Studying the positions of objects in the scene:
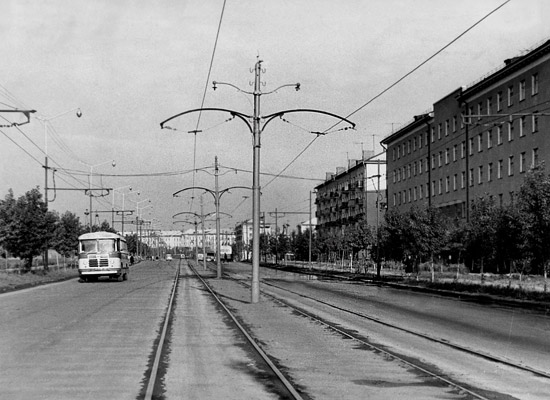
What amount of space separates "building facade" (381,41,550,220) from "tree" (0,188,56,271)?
28.1 metres

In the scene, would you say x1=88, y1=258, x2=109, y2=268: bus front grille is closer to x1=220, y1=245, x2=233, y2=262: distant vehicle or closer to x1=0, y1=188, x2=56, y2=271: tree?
x1=0, y1=188, x2=56, y2=271: tree

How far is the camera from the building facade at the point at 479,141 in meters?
55.8

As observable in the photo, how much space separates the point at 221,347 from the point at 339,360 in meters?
2.70

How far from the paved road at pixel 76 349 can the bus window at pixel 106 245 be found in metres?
20.8

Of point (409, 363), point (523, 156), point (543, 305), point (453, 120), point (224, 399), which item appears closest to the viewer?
point (224, 399)

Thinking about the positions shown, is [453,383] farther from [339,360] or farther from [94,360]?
[94,360]

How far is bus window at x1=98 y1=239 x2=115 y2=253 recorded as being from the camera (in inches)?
1802

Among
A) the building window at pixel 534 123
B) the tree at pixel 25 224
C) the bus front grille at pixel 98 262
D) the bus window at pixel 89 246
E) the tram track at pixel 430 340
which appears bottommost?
the tram track at pixel 430 340

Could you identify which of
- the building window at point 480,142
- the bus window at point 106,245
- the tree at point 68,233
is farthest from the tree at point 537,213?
the tree at point 68,233

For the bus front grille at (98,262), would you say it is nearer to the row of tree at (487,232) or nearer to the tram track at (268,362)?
the row of tree at (487,232)

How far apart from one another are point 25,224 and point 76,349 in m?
35.3

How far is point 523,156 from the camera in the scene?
58375 millimetres

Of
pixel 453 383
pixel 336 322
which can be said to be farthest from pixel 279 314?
pixel 453 383

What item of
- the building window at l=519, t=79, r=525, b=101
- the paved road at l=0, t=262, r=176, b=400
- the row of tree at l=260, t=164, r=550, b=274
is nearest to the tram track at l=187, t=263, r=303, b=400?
the paved road at l=0, t=262, r=176, b=400
